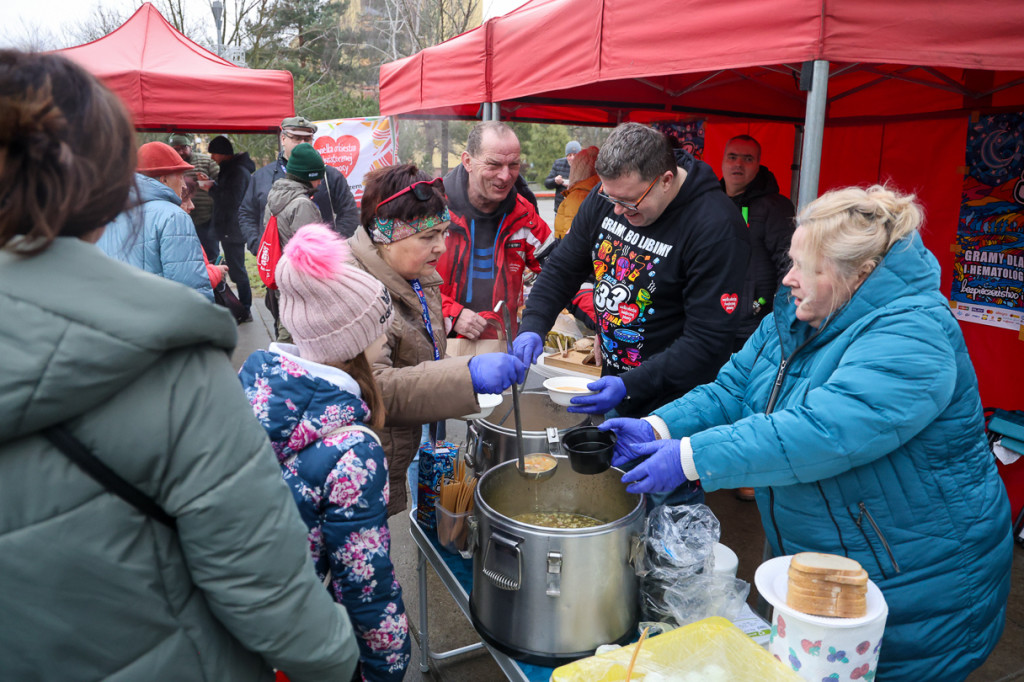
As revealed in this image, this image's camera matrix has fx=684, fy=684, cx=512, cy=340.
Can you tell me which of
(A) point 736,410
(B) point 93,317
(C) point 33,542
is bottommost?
(A) point 736,410

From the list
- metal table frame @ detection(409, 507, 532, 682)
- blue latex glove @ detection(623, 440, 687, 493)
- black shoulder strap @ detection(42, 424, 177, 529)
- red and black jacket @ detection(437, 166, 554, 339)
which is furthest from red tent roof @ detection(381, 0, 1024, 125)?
black shoulder strap @ detection(42, 424, 177, 529)

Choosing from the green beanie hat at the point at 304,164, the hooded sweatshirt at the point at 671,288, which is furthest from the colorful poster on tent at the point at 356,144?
the hooded sweatshirt at the point at 671,288

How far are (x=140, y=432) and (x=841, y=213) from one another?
1418mm

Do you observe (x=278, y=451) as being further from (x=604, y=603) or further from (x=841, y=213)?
(x=841, y=213)

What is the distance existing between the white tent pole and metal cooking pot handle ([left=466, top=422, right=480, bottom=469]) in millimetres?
1334

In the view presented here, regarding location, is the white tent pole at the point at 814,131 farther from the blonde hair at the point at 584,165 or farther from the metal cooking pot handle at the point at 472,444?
the blonde hair at the point at 584,165

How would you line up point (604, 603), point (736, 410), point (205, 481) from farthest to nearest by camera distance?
point (736, 410)
point (604, 603)
point (205, 481)

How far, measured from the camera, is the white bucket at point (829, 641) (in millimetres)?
1193

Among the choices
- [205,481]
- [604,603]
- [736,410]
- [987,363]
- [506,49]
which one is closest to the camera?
[205,481]

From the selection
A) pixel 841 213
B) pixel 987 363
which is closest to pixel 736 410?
pixel 841 213

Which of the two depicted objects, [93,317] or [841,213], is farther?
[841,213]

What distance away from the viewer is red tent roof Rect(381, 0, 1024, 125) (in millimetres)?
2240

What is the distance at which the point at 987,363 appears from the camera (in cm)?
383

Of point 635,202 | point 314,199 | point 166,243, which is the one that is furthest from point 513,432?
point 314,199
